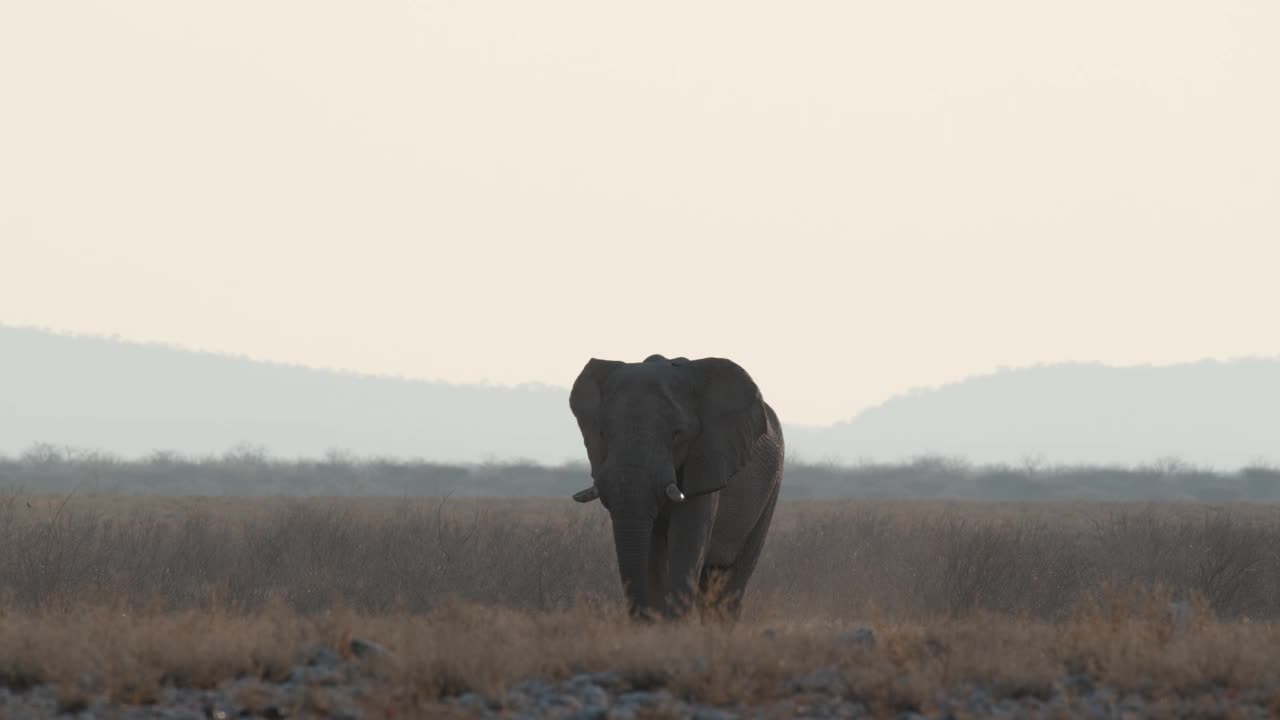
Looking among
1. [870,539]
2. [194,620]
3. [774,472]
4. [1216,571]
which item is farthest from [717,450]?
[870,539]

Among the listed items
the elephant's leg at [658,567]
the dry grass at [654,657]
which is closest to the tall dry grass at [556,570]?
the elephant's leg at [658,567]

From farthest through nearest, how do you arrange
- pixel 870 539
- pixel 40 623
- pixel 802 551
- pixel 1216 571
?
1. pixel 870 539
2. pixel 802 551
3. pixel 1216 571
4. pixel 40 623

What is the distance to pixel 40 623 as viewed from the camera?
1485 cm

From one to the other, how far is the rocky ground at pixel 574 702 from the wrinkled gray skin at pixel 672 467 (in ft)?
10.4

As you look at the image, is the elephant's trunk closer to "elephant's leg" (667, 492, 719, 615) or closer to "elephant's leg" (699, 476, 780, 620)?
"elephant's leg" (667, 492, 719, 615)

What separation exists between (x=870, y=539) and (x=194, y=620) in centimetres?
1782

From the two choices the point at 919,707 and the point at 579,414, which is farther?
the point at 579,414

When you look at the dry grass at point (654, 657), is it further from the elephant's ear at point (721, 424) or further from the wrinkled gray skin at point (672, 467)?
the elephant's ear at point (721, 424)

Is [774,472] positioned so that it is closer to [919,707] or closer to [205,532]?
[919,707]

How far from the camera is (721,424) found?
698 inches

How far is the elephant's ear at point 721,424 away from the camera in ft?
57.2

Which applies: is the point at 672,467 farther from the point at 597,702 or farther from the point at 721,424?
the point at 597,702

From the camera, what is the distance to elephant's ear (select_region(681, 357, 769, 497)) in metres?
17.4

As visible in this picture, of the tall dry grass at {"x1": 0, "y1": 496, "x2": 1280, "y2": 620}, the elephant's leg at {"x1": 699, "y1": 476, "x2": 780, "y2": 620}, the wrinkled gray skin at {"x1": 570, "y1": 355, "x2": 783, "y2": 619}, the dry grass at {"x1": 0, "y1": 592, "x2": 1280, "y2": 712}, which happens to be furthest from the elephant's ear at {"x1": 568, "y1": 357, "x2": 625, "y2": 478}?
the tall dry grass at {"x1": 0, "y1": 496, "x2": 1280, "y2": 620}
